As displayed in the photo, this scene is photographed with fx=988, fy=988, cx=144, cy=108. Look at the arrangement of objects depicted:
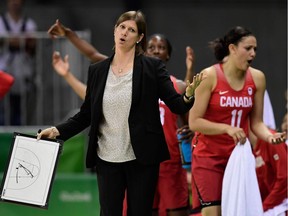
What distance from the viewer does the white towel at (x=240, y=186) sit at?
7602 mm

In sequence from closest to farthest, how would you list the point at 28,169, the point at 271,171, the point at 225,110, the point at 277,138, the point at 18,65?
1. the point at 28,169
2. the point at 277,138
3. the point at 225,110
4. the point at 271,171
5. the point at 18,65

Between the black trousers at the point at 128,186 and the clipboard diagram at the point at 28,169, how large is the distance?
14.6 inches

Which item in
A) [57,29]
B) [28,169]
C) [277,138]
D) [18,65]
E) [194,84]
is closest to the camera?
[194,84]

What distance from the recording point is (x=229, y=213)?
759 cm

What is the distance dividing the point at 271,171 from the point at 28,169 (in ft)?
8.56

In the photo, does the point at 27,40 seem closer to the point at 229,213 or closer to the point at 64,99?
the point at 64,99

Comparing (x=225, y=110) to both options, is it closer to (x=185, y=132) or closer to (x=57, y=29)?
(x=185, y=132)

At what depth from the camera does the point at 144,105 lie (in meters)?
6.85

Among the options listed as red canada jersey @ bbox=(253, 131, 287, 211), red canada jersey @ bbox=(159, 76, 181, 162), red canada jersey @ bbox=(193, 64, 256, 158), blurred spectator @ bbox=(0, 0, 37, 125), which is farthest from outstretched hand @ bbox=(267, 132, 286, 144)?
blurred spectator @ bbox=(0, 0, 37, 125)

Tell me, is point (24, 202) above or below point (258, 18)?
below

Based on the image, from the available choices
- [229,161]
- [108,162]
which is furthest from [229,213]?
[108,162]

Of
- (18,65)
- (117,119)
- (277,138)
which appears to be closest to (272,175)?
(277,138)

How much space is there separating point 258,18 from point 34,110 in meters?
3.26

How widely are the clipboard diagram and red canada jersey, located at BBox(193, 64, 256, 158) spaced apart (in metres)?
1.44
